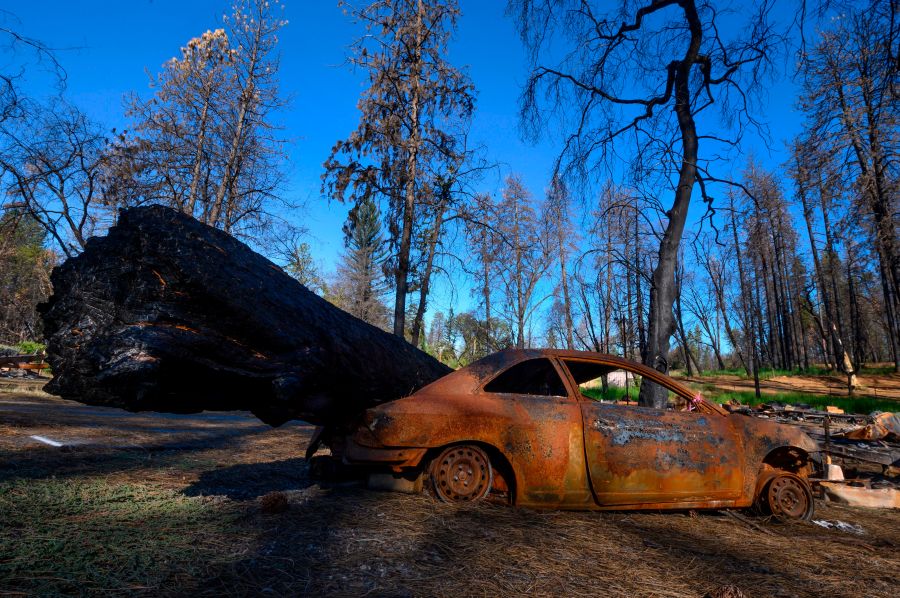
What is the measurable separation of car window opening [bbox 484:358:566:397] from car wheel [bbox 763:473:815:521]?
6.92 feet

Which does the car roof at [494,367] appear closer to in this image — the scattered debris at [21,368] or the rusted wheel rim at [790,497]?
the rusted wheel rim at [790,497]

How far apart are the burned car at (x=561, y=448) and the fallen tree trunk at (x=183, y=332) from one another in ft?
1.92

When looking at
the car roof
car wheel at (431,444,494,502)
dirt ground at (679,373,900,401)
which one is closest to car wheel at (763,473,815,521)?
the car roof

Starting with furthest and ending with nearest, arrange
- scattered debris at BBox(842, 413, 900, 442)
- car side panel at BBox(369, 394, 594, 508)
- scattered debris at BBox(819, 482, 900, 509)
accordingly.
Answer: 1. scattered debris at BBox(842, 413, 900, 442)
2. scattered debris at BBox(819, 482, 900, 509)
3. car side panel at BBox(369, 394, 594, 508)

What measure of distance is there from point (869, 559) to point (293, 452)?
6.60 m

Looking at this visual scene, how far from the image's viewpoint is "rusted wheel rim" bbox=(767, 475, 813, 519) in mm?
4461

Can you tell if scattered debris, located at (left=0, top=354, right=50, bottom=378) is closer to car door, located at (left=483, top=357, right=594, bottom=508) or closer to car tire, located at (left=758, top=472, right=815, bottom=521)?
car door, located at (left=483, top=357, right=594, bottom=508)

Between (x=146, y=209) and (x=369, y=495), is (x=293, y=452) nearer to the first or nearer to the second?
(x=369, y=495)

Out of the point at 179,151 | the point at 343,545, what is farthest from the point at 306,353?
the point at 179,151

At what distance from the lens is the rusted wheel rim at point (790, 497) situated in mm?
4461

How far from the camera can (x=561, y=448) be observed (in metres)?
4.03

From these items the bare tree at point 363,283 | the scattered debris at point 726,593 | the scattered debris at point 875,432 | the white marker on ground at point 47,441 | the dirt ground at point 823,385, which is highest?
the bare tree at point 363,283

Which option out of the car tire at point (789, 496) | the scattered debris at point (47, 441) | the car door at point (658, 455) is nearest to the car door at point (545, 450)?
the car door at point (658, 455)

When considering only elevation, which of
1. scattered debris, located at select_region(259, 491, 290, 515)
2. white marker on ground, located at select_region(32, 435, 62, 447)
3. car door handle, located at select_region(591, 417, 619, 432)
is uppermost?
car door handle, located at select_region(591, 417, 619, 432)
